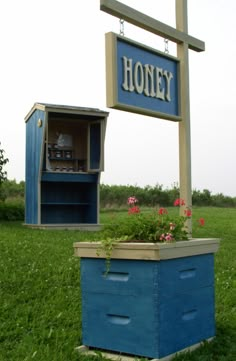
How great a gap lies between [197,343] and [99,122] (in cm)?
974

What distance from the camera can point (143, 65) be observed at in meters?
5.14

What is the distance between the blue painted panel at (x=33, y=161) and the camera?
44.2ft

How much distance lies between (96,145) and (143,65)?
920 centimetres

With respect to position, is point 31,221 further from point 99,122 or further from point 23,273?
point 23,273

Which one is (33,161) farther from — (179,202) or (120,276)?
(120,276)

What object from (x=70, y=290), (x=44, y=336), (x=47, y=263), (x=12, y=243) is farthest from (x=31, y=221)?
(x=44, y=336)

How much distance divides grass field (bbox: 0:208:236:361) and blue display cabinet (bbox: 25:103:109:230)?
185 inches

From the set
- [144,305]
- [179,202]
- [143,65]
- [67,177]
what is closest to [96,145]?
[67,177]

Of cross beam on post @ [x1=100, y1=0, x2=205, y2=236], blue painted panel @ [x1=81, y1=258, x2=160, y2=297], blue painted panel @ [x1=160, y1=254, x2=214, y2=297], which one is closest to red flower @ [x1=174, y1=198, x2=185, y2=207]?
cross beam on post @ [x1=100, y1=0, x2=205, y2=236]

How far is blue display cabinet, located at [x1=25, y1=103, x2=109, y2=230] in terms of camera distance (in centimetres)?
1356

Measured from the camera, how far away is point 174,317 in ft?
15.1

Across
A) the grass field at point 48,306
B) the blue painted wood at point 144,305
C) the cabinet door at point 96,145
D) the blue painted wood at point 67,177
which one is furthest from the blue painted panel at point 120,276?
the cabinet door at point 96,145

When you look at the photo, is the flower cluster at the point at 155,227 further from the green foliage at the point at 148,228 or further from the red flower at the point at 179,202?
the red flower at the point at 179,202

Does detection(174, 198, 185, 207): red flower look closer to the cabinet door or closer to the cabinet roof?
the cabinet roof
